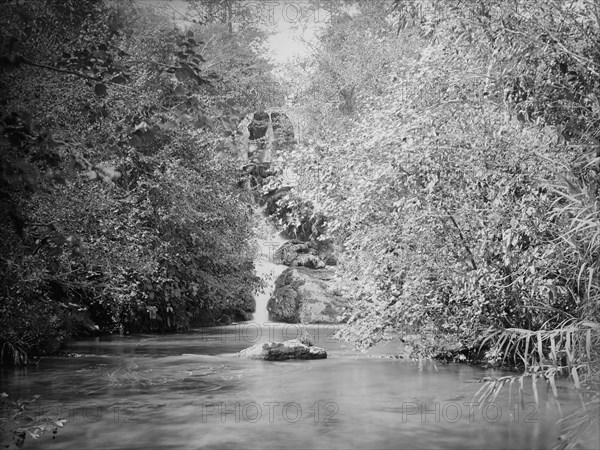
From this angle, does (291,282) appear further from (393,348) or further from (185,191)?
(393,348)

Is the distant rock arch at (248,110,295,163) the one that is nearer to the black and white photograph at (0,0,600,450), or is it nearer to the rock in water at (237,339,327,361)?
the black and white photograph at (0,0,600,450)

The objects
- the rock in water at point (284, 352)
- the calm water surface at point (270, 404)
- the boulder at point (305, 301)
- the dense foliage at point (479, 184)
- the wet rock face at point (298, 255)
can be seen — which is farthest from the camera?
the wet rock face at point (298, 255)

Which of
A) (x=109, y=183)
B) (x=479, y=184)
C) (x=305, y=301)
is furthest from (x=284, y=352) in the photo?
(x=305, y=301)

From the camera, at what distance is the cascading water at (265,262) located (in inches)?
829

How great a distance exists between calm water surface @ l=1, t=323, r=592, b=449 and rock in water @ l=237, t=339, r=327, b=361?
298mm

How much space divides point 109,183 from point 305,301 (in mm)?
10415

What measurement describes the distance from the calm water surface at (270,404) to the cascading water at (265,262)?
853 cm

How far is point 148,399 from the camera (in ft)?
27.8

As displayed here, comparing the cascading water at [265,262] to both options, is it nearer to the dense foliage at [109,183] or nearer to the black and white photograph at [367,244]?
the dense foliage at [109,183]

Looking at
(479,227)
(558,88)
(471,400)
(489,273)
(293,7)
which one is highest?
(293,7)

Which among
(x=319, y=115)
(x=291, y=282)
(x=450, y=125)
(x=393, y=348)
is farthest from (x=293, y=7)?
(x=450, y=125)

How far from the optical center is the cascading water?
21.0m

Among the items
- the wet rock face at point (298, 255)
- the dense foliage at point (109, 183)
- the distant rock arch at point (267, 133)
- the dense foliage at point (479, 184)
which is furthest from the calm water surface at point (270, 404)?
the distant rock arch at point (267, 133)

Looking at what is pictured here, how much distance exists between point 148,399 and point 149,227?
745 cm
